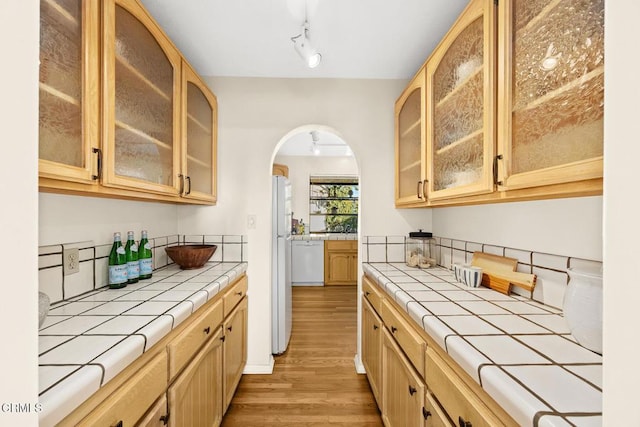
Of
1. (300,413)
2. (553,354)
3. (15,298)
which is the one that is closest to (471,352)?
(553,354)

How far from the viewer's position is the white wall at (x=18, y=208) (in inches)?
14.0

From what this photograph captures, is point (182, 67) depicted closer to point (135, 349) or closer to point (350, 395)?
point (135, 349)

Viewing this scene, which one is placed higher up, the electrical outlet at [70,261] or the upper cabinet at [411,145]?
the upper cabinet at [411,145]

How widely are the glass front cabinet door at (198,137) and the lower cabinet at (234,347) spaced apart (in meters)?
0.81

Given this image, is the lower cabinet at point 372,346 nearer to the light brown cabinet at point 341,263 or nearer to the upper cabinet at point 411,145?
the upper cabinet at point 411,145

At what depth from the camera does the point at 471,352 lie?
802mm

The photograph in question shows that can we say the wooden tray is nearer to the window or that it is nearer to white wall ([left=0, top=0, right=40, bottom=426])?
white wall ([left=0, top=0, right=40, bottom=426])

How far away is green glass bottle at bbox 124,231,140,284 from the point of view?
1579 mm

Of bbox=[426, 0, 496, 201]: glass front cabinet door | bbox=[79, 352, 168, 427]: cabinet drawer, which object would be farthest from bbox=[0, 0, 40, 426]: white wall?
bbox=[426, 0, 496, 201]: glass front cabinet door

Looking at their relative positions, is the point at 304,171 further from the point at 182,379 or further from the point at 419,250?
the point at 182,379

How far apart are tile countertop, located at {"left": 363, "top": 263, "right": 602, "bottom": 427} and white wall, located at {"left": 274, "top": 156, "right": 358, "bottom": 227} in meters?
4.39

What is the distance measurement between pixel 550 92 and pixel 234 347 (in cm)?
204

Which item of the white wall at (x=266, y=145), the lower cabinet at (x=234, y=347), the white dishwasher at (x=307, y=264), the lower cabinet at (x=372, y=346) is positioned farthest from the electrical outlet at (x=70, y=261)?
the white dishwasher at (x=307, y=264)

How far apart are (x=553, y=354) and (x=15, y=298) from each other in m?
1.13
